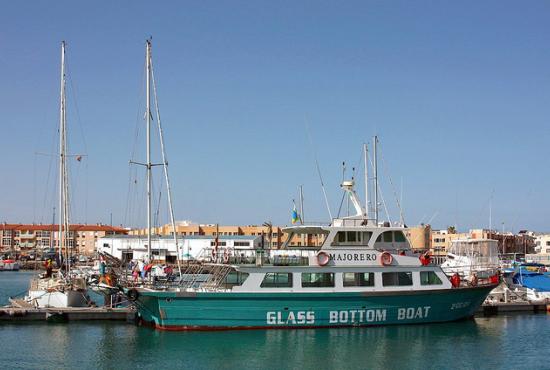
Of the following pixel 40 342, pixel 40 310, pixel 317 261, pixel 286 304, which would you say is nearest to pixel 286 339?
pixel 286 304

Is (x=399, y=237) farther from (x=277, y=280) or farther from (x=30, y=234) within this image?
(x=30, y=234)

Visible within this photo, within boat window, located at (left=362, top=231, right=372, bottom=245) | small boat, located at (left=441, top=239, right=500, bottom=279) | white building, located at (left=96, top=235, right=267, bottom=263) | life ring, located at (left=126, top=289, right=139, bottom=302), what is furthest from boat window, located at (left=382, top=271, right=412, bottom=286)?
white building, located at (left=96, top=235, right=267, bottom=263)

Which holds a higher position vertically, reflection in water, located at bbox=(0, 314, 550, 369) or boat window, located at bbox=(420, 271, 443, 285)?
boat window, located at bbox=(420, 271, 443, 285)

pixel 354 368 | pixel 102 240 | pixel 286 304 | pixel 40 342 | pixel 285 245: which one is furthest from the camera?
pixel 102 240

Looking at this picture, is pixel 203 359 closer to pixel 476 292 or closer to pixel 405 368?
pixel 405 368

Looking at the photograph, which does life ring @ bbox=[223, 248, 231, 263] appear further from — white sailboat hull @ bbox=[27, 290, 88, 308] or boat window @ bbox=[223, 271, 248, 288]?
white sailboat hull @ bbox=[27, 290, 88, 308]

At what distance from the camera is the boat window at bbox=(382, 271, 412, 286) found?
30469 millimetres

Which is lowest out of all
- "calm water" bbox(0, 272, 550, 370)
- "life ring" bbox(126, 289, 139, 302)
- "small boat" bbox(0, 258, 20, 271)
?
"calm water" bbox(0, 272, 550, 370)

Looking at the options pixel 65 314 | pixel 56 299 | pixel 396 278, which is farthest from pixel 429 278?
pixel 56 299

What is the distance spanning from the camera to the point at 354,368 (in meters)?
23.9

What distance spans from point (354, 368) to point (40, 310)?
16.4 meters

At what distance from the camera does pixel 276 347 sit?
2706 cm

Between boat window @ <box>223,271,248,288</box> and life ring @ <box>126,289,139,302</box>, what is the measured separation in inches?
157

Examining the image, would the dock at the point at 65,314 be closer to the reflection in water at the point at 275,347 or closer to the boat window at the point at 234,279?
the reflection in water at the point at 275,347
